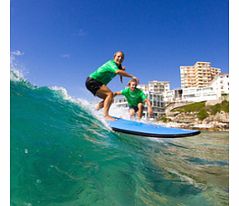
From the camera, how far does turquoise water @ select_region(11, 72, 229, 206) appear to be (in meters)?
1.63

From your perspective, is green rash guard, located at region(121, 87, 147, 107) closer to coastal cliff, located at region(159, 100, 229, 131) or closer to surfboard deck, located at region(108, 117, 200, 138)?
surfboard deck, located at region(108, 117, 200, 138)

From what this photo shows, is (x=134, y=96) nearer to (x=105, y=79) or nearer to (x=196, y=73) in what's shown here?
(x=105, y=79)

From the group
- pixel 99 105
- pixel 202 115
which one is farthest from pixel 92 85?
pixel 202 115

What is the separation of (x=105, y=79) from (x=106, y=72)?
0.09 meters

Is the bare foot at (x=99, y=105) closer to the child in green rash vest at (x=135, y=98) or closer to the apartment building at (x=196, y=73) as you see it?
the child in green rash vest at (x=135, y=98)

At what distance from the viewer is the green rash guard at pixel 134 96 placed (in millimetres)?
3072

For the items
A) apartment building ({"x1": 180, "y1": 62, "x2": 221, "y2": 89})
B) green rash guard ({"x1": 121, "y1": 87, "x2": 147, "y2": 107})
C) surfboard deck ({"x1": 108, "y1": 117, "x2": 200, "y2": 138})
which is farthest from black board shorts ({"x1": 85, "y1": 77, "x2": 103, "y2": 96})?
apartment building ({"x1": 180, "y1": 62, "x2": 221, "y2": 89})

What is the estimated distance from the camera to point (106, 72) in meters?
2.59

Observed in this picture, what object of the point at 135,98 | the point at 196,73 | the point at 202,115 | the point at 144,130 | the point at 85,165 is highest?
the point at 196,73

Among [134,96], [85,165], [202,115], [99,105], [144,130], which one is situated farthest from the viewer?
[202,115]
